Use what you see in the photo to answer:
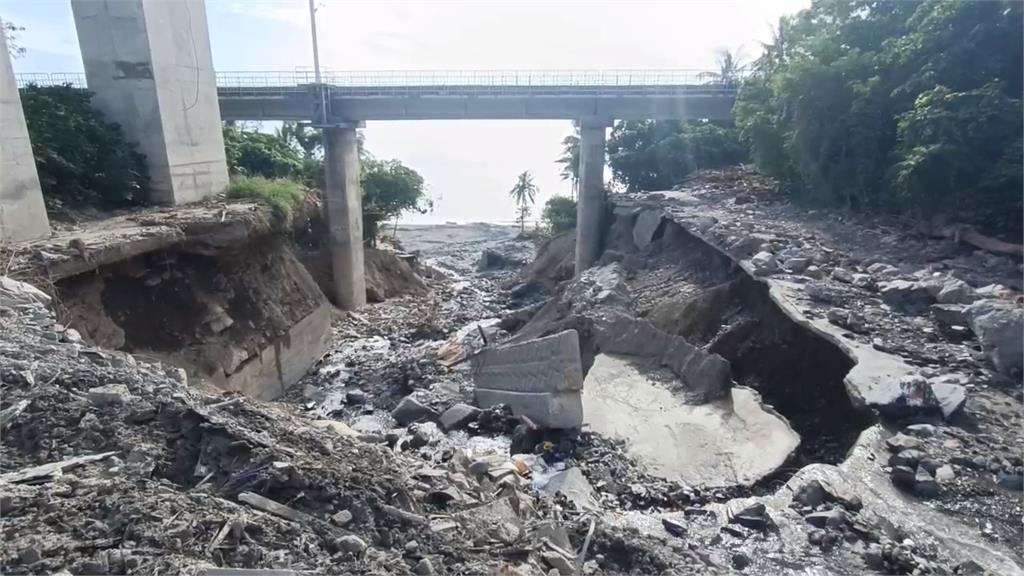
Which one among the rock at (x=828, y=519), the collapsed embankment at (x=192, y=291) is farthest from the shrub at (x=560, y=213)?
the rock at (x=828, y=519)

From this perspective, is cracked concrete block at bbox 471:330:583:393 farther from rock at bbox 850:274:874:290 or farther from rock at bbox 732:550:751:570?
rock at bbox 850:274:874:290

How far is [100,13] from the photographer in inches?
420

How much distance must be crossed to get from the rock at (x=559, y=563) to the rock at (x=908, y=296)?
6.91m

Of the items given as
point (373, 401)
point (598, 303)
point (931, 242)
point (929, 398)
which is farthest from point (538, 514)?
point (931, 242)

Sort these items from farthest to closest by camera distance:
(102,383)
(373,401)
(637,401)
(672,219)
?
(672,219) → (373,401) → (637,401) → (102,383)

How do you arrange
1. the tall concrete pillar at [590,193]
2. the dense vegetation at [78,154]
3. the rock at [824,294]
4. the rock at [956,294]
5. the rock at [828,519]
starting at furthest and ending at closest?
the tall concrete pillar at [590,193]
the dense vegetation at [78,154]
the rock at [824,294]
the rock at [956,294]
the rock at [828,519]

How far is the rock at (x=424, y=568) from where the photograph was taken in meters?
2.88

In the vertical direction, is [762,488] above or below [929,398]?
below

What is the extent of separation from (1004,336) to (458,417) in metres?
6.50

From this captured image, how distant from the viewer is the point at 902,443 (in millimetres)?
4996

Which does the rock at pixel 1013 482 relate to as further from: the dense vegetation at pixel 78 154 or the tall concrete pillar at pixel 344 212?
the tall concrete pillar at pixel 344 212

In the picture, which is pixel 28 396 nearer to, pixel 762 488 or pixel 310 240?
pixel 762 488

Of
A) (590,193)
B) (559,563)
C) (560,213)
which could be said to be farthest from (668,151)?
(559,563)

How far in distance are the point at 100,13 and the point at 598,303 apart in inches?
449
